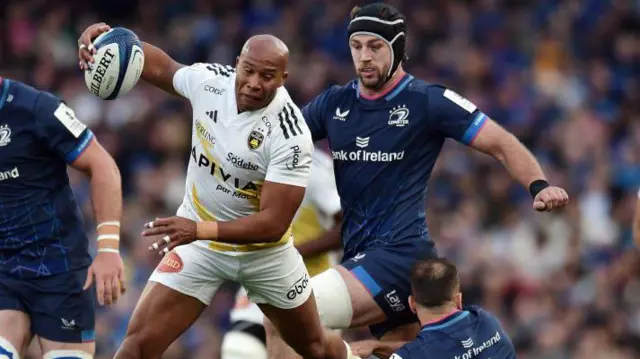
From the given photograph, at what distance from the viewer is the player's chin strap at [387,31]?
384 inches

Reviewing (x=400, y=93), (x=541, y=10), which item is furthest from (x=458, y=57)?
(x=400, y=93)

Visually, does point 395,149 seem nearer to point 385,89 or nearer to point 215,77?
point 385,89

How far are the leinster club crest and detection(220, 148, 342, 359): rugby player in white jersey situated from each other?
210 cm

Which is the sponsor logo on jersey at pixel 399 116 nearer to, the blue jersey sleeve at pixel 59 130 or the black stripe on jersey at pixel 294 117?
the black stripe on jersey at pixel 294 117

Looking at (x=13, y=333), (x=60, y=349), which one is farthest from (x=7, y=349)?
(x=60, y=349)

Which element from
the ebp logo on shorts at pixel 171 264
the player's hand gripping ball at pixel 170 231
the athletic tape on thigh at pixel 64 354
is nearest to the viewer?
the player's hand gripping ball at pixel 170 231

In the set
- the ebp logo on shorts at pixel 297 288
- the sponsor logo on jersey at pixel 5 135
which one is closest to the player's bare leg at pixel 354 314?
the ebp logo on shorts at pixel 297 288

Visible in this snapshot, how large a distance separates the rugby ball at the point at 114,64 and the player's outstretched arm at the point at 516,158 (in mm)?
2147

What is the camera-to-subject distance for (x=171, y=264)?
360 inches

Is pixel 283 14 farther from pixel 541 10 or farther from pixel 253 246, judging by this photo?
pixel 253 246

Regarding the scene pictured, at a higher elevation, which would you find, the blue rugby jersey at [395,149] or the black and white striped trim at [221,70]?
the black and white striped trim at [221,70]

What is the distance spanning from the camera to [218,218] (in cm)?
901

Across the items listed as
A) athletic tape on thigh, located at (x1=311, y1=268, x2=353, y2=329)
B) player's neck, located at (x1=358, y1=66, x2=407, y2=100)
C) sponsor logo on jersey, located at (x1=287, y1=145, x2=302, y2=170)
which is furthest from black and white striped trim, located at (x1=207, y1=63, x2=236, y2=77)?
athletic tape on thigh, located at (x1=311, y1=268, x2=353, y2=329)

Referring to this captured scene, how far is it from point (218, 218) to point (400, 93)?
155cm
